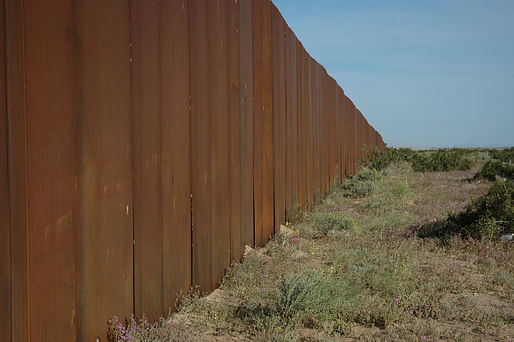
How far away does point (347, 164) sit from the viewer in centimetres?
1605

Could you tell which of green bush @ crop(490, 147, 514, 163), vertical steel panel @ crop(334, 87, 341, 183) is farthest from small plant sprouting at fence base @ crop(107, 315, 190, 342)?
green bush @ crop(490, 147, 514, 163)

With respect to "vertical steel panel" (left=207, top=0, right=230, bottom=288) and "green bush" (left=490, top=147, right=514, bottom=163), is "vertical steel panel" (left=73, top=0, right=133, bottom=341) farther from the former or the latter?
"green bush" (left=490, top=147, right=514, bottom=163)

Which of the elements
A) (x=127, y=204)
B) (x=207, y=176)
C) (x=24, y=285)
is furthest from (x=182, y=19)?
(x=24, y=285)

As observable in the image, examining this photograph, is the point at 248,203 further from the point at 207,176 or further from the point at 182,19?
the point at 182,19

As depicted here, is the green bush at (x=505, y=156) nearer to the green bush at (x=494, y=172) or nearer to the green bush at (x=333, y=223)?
the green bush at (x=494, y=172)

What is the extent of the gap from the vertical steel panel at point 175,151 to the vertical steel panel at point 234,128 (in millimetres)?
967

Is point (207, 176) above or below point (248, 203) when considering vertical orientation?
above

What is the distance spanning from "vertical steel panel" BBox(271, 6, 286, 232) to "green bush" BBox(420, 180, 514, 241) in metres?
1.84

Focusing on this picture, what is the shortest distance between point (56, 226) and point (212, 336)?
4.39 feet

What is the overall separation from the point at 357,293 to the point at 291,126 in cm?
364

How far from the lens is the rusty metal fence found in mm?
1819

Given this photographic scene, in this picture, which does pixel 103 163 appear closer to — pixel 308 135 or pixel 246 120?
pixel 246 120

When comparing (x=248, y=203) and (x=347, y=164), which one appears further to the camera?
(x=347, y=164)

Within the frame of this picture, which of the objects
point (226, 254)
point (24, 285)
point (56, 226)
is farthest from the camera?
point (226, 254)
